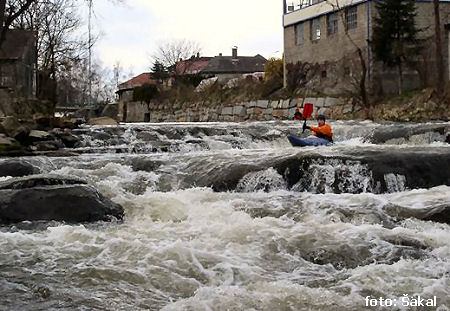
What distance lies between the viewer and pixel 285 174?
1125 cm

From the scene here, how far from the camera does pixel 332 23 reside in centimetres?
3425

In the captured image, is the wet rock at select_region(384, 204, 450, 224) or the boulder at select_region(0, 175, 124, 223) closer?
the wet rock at select_region(384, 204, 450, 224)

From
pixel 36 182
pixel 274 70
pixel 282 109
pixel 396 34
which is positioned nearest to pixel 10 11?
pixel 36 182

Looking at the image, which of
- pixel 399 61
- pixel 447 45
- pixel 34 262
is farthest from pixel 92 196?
pixel 447 45

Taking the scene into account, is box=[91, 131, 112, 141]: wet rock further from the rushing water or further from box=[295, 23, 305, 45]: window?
box=[295, 23, 305, 45]: window

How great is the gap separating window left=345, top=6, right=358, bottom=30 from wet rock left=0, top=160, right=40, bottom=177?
75.5 ft

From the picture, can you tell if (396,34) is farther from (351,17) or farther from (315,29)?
(315,29)

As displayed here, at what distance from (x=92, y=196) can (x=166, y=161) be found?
167 inches

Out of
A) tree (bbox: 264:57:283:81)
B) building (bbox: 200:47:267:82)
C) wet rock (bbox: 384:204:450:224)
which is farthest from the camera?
building (bbox: 200:47:267:82)

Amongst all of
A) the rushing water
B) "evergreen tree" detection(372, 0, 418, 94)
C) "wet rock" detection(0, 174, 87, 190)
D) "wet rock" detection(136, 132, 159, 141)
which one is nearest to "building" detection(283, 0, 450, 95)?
"evergreen tree" detection(372, 0, 418, 94)

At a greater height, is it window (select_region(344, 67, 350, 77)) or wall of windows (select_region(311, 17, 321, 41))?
wall of windows (select_region(311, 17, 321, 41))

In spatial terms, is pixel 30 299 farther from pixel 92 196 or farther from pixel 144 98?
pixel 144 98

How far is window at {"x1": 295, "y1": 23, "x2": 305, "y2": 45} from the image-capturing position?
36844 mm

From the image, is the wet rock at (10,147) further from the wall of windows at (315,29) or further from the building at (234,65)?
the building at (234,65)
